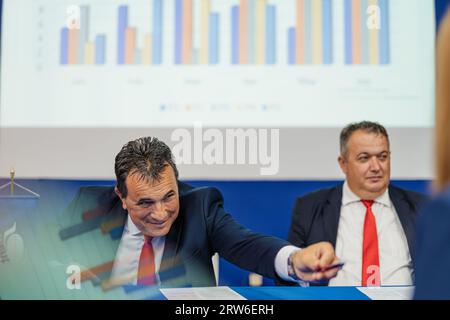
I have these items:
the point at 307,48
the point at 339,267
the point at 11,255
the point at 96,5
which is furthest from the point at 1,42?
the point at 339,267

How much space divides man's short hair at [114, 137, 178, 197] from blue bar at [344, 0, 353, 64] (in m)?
0.79

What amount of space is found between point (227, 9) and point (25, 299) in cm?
138

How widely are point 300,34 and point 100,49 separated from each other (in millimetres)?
794

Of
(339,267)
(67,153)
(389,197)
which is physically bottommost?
(339,267)

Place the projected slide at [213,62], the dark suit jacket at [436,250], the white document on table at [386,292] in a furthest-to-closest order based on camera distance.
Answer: the projected slide at [213,62]
the white document on table at [386,292]
the dark suit jacket at [436,250]

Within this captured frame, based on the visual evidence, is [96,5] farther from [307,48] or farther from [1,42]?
[307,48]

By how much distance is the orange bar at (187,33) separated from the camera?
2539mm

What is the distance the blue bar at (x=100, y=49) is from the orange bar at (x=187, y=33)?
1.03ft

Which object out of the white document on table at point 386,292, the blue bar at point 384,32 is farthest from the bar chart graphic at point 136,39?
the white document on table at point 386,292

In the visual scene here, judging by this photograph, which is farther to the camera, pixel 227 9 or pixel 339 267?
pixel 227 9

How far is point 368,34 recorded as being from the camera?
2.51m

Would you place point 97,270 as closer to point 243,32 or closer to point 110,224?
point 110,224

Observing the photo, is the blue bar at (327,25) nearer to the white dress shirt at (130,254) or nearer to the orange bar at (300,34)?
the orange bar at (300,34)
